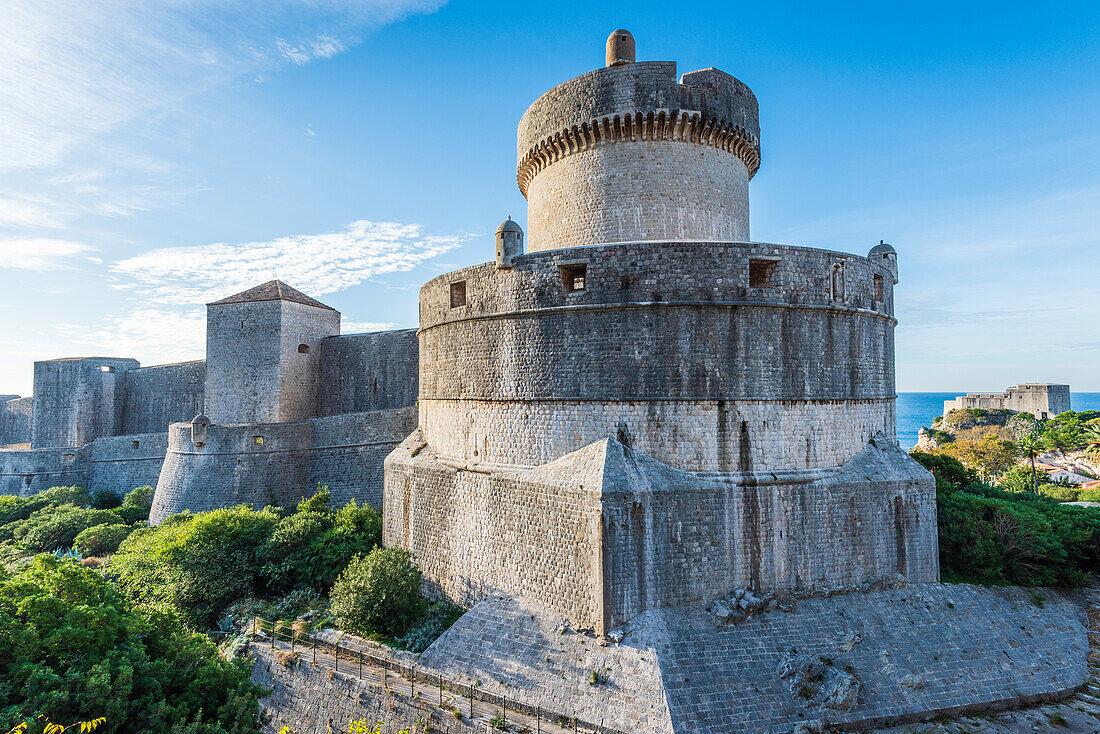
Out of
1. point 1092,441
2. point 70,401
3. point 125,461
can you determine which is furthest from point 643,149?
point 1092,441

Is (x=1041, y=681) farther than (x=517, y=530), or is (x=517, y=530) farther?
(x=517, y=530)

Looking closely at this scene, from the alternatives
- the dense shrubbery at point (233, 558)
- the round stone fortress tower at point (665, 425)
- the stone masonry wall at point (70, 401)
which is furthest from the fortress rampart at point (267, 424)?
the round stone fortress tower at point (665, 425)

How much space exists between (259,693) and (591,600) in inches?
256

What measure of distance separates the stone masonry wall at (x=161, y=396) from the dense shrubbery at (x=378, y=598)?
20306 mm

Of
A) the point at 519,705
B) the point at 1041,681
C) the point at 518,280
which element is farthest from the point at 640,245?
the point at 1041,681

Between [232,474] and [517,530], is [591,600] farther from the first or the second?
[232,474]

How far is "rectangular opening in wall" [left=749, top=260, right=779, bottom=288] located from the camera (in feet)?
42.0

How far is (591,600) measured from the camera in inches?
445

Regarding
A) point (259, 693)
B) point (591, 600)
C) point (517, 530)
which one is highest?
point (517, 530)

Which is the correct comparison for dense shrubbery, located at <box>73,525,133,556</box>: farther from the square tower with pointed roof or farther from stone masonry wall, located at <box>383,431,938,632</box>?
stone masonry wall, located at <box>383,431,938,632</box>

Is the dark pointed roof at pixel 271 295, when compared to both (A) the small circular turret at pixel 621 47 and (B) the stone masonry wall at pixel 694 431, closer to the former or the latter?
(B) the stone masonry wall at pixel 694 431

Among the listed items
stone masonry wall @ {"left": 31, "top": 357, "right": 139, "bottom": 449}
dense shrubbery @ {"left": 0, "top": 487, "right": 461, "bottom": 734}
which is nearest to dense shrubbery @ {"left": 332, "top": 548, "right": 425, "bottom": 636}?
dense shrubbery @ {"left": 0, "top": 487, "right": 461, "bottom": 734}

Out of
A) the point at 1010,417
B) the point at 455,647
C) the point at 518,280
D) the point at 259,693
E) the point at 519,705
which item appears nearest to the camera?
the point at 259,693

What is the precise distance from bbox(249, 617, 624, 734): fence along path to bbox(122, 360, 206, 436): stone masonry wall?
1935cm
